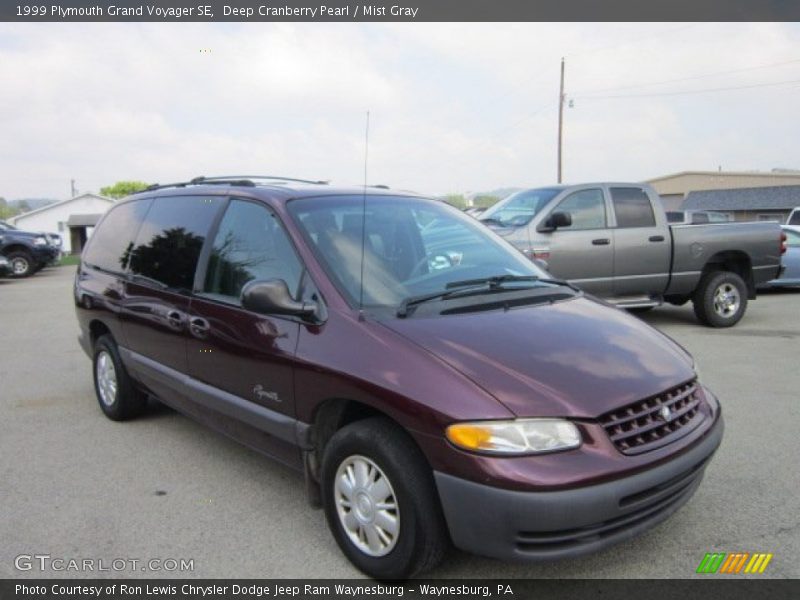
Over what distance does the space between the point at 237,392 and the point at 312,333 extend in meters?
0.77

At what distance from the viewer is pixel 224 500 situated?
374 centimetres

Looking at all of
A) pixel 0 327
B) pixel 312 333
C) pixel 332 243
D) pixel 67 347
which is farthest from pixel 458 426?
pixel 0 327

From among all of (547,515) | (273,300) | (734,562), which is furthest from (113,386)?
(734,562)

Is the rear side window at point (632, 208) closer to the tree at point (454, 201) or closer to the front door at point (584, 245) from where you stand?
the front door at point (584, 245)

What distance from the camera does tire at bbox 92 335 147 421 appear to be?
16.5 feet

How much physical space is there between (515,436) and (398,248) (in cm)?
150

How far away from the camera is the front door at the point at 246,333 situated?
327 centimetres

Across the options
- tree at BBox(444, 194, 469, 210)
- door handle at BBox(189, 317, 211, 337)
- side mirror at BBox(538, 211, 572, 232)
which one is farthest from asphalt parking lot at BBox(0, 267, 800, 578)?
→ side mirror at BBox(538, 211, 572, 232)

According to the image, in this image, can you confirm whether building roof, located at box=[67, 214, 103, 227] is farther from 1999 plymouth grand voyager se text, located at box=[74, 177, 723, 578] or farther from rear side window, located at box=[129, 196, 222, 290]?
1999 plymouth grand voyager se text, located at box=[74, 177, 723, 578]

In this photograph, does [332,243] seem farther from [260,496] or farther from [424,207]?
[260,496]

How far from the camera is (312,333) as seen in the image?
310 cm

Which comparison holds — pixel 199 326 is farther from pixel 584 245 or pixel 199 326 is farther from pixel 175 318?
pixel 584 245

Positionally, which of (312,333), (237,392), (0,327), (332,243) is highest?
(332,243)

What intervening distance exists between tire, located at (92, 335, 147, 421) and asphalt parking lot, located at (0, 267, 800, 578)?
4.4 inches
